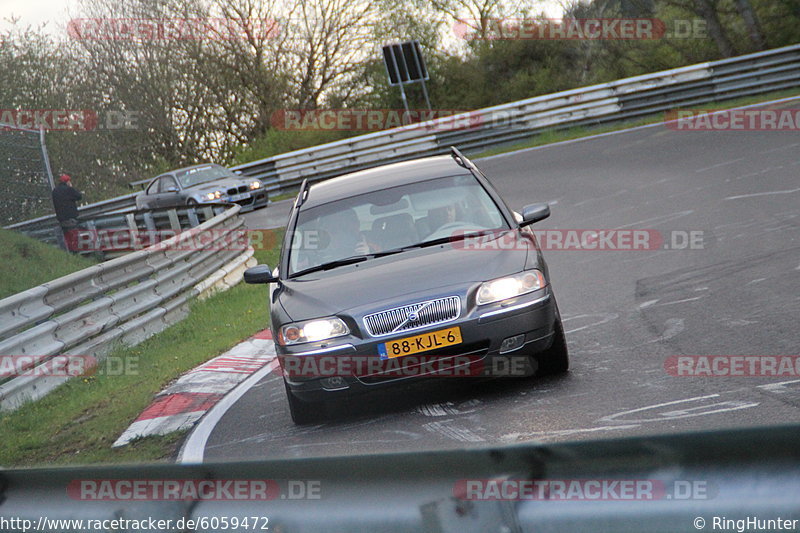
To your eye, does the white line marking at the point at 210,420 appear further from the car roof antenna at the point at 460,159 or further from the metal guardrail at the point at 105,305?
the car roof antenna at the point at 460,159

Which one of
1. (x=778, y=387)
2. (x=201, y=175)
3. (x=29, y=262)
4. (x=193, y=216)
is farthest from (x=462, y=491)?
(x=201, y=175)

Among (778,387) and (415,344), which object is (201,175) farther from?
(778,387)

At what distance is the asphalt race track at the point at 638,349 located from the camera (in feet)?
17.4

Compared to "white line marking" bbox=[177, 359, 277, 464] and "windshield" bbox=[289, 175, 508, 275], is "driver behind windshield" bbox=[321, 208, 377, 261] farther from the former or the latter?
"white line marking" bbox=[177, 359, 277, 464]

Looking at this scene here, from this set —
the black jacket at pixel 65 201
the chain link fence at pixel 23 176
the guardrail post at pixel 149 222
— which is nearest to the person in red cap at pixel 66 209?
the black jacket at pixel 65 201

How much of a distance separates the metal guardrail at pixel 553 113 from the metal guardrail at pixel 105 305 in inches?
464

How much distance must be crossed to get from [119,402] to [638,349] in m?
4.37

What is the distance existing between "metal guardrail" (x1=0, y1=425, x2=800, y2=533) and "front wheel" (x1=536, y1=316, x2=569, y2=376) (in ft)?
13.5

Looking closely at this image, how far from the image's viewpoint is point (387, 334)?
19.4ft

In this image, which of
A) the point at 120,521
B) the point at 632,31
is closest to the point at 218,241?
the point at 120,521

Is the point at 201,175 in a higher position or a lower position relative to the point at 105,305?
higher

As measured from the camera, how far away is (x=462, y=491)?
207 centimetres

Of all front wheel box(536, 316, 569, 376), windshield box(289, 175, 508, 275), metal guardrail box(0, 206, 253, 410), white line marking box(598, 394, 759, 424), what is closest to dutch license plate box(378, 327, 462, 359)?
front wheel box(536, 316, 569, 376)

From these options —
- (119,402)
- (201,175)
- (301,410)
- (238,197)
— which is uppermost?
(201,175)
